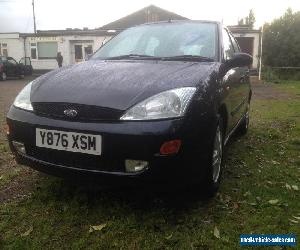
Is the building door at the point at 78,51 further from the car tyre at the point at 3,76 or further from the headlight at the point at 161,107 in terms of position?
the headlight at the point at 161,107

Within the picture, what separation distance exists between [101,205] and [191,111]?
3.57 feet

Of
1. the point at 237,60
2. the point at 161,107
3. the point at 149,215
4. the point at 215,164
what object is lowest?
the point at 149,215

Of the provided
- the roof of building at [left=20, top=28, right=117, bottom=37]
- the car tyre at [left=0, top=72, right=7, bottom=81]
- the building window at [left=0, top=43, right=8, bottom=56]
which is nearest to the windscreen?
the car tyre at [left=0, top=72, right=7, bottom=81]

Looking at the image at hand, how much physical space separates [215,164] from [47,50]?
1077 inches

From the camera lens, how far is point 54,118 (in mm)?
2848

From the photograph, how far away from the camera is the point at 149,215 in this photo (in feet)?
9.89

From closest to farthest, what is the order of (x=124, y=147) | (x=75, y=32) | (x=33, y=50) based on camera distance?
(x=124, y=147), (x=75, y=32), (x=33, y=50)

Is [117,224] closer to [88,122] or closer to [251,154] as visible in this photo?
[88,122]

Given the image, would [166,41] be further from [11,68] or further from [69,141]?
[11,68]

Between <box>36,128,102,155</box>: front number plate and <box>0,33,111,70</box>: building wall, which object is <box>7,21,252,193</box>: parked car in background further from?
<box>0,33,111,70</box>: building wall

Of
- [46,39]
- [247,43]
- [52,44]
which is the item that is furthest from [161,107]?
[46,39]

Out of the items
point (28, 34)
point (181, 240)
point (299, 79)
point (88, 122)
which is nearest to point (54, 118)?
point (88, 122)

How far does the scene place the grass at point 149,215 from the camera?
269 centimetres

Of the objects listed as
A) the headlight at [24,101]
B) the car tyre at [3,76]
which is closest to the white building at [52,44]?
the car tyre at [3,76]
